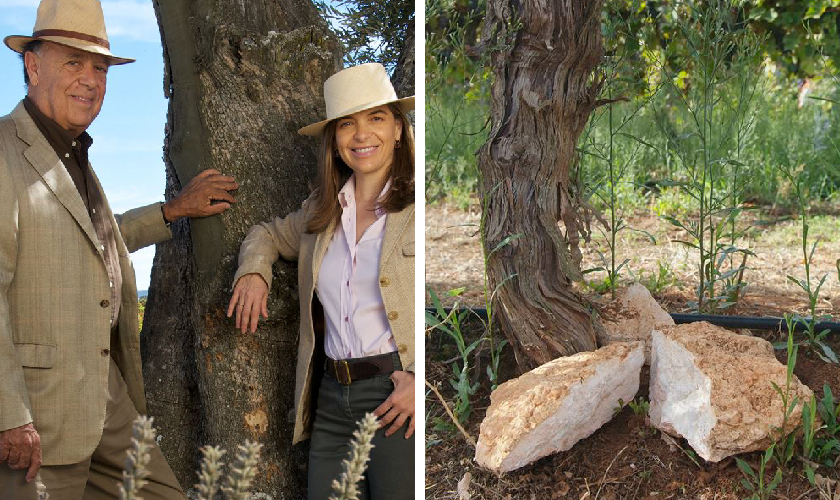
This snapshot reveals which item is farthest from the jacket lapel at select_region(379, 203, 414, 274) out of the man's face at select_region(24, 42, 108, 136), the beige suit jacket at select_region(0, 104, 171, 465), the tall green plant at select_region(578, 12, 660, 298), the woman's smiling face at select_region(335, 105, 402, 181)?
the man's face at select_region(24, 42, 108, 136)

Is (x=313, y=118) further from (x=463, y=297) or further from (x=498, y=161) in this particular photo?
(x=463, y=297)

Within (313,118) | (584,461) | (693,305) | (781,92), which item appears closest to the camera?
(584,461)

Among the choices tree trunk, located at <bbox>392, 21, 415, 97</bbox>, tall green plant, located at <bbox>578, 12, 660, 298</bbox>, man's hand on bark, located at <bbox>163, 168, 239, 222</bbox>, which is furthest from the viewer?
tree trunk, located at <bbox>392, 21, 415, 97</bbox>

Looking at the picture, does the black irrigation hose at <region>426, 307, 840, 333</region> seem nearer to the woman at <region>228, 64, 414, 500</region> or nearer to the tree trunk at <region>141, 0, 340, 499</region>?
the woman at <region>228, 64, 414, 500</region>

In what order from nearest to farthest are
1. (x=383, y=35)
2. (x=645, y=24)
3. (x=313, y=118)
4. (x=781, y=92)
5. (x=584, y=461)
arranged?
(x=584, y=461) → (x=313, y=118) → (x=383, y=35) → (x=645, y=24) → (x=781, y=92)

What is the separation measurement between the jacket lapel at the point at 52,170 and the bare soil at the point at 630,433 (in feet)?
3.55

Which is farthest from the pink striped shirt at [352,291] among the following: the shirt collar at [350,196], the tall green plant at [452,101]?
the tall green plant at [452,101]

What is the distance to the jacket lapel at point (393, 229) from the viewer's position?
2.30m

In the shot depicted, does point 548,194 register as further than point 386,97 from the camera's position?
Yes

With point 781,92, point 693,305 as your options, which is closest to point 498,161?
point 693,305

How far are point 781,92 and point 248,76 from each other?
2773 millimetres

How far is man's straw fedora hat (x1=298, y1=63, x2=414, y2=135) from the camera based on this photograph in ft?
7.61

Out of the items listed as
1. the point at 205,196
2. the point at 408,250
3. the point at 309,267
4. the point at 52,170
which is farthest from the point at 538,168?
the point at 52,170

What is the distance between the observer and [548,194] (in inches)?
102
